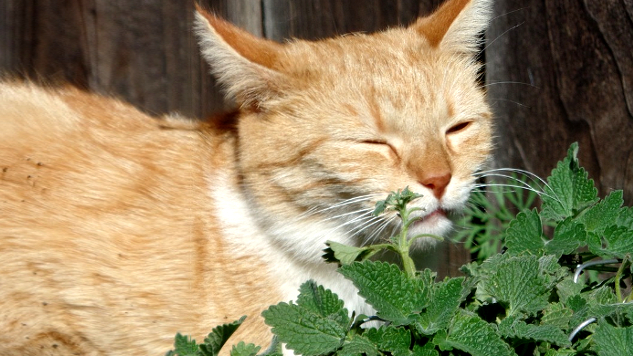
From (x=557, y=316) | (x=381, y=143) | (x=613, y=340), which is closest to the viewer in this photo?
(x=613, y=340)

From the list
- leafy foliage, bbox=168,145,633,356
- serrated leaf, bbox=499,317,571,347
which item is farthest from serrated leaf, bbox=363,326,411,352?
serrated leaf, bbox=499,317,571,347

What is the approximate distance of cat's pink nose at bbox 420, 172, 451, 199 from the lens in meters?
2.04

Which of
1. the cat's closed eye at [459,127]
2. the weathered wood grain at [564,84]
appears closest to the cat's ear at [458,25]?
the cat's closed eye at [459,127]

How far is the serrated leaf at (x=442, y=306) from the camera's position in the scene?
3.22 ft

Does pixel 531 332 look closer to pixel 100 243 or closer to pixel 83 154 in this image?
pixel 100 243

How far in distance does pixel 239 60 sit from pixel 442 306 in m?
1.39

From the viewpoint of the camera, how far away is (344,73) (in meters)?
2.29

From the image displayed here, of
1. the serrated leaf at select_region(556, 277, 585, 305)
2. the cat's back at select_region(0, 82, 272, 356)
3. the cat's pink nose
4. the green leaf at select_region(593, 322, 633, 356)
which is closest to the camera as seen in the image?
the green leaf at select_region(593, 322, 633, 356)

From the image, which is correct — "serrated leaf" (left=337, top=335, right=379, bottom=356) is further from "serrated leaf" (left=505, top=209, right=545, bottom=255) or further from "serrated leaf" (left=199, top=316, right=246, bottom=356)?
"serrated leaf" (left=505, top=209, right=545, bottom=255)

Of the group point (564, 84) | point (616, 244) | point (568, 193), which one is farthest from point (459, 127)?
point (616, 244)

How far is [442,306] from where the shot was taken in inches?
38.7

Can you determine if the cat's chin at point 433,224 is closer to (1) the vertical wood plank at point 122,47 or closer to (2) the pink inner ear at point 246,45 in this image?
(2) the pink inner ear at point 246,45

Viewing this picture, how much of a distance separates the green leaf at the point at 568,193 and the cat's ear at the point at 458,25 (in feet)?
3.82

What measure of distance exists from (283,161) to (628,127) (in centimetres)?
135
